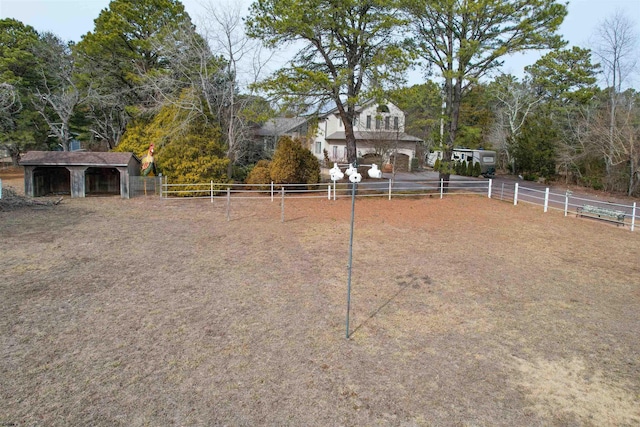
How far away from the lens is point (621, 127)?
23734 mm

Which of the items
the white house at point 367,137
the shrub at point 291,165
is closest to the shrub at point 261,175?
the shrub at point 291,165

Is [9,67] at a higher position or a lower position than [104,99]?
higher

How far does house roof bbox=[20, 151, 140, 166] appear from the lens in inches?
750

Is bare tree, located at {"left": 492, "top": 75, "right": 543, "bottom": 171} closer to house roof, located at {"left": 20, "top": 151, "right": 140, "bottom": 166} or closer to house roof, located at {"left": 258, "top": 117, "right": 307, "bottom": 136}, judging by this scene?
house roof, located at {"left": 258, "top": 117, "right": 307, "bottom": 136}

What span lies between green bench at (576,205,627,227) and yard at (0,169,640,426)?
94.2 inches

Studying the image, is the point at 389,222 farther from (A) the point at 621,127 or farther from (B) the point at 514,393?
(A) the point at 621,127

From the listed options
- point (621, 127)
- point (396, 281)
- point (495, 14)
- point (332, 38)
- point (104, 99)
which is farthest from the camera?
point (104, 99)

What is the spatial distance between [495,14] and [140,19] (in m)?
20.8

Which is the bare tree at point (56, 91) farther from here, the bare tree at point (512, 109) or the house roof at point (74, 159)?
the bare tree at point (512, 109)

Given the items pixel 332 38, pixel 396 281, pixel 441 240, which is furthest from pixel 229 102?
pixel 396 281

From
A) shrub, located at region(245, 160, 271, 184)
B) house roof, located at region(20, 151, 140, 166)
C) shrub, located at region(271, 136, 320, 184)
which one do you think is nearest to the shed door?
house roof, located at region(20, 151, 140, 166)

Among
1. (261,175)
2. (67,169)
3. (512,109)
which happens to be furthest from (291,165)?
(512,109)

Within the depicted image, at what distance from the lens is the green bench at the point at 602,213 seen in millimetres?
14469

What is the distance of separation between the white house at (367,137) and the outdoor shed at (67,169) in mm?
13972
